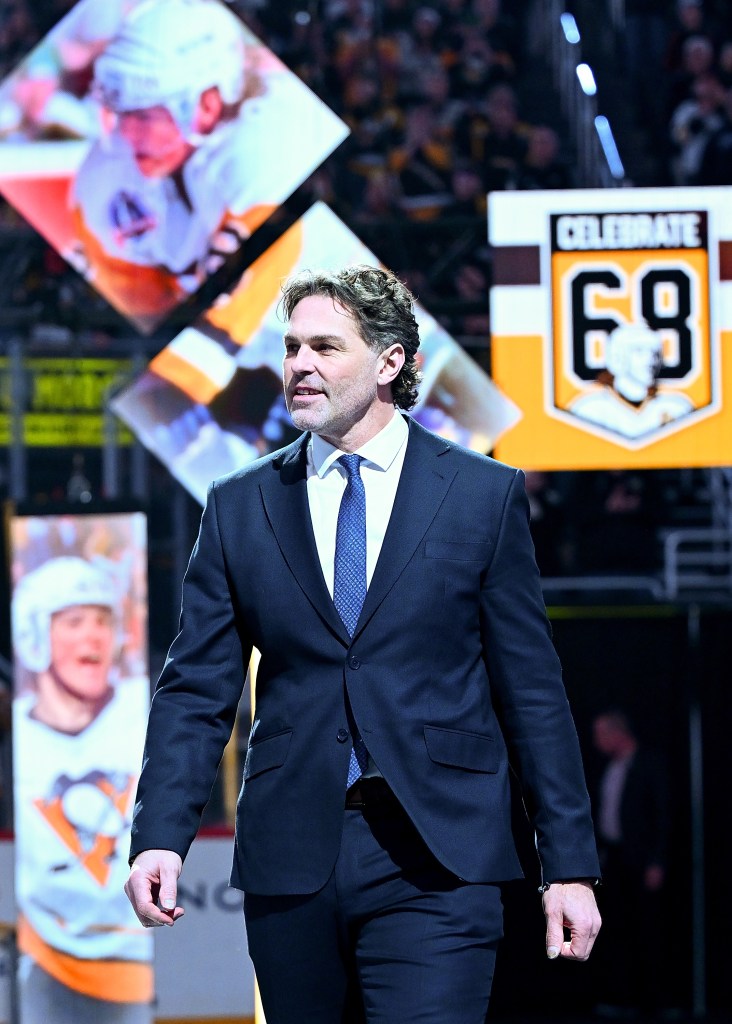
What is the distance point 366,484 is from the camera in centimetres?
237

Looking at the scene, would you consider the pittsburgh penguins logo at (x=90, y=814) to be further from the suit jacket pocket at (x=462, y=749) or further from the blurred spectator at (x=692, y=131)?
the blurred spectator at (x=692, y=131)

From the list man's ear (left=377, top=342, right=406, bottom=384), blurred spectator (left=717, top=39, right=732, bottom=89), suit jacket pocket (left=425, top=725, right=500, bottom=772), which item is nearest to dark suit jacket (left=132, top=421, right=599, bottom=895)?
suit jacket pocket (left=425, top=725, right=500, bottom=772)

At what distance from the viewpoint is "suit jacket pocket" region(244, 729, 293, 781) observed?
2.26m

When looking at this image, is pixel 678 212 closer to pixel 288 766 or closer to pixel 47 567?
pixel 47 567

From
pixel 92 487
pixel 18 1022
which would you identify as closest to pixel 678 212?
pixel 92 487

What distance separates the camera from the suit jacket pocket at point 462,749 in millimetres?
2219

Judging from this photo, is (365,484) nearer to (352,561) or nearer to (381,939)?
(352,561)

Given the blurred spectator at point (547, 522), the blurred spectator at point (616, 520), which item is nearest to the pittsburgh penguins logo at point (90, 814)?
the blurred spectator at point (547, 522)

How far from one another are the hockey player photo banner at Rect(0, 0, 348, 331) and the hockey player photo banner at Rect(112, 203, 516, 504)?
0.10 m

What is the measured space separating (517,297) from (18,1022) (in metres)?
2.29

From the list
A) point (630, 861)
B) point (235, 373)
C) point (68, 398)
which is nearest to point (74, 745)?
point (68, 398)

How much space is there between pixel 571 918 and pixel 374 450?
731 millimetres

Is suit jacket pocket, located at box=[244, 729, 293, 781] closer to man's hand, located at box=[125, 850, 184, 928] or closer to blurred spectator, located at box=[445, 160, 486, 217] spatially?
man's hand, located at box=[125, 850, 184, 928]

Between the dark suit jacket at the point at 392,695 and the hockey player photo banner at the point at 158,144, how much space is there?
1.89 m
